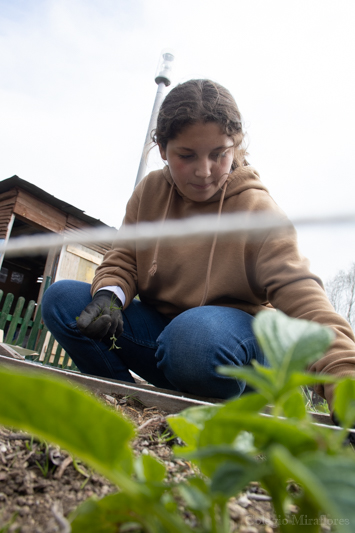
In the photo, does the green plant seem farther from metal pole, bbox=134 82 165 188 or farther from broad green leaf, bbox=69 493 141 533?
metal pole, bbox=134 82 165 188

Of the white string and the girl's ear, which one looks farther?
the girl's ear

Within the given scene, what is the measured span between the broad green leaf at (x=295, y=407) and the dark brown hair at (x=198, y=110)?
4.37ft

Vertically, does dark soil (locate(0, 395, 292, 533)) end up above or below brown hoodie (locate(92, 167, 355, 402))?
below

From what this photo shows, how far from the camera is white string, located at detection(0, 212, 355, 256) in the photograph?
0.54 metres

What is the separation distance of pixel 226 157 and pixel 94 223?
22.6 feet

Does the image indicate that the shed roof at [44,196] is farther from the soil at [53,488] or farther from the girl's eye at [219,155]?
the soil at [53,488]

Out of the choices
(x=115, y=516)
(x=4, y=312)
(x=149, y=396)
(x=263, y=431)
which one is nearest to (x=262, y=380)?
(x=263, y=431)

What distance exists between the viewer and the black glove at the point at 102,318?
1.48 metres

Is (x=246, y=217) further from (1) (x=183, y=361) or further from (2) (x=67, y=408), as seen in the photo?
(2) (x=67, y=408)

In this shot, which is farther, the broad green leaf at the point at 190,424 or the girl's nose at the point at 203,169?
the girl's nose at the point at 203,169

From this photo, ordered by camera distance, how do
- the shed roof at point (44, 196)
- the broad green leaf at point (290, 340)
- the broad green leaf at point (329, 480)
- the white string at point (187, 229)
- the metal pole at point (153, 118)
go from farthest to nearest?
the shed roof at point (44, 196) → the metal pole at point (153, 118) → the white string at point (187, 229) → the broad green leaf at point (290, 340) → the broad green leaf at point (329, 480)

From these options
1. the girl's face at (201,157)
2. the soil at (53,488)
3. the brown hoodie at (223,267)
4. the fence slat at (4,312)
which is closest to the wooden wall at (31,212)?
the fence slat at (4,312)

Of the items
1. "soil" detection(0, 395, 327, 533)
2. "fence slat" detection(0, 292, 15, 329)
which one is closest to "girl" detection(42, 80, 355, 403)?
"soil" detection(0, 395, 327, 533)

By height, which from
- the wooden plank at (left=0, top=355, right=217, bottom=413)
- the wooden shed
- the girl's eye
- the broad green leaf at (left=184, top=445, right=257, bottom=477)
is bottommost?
the wooden plank at (left=0, top=355, right=217, bottom=413)
